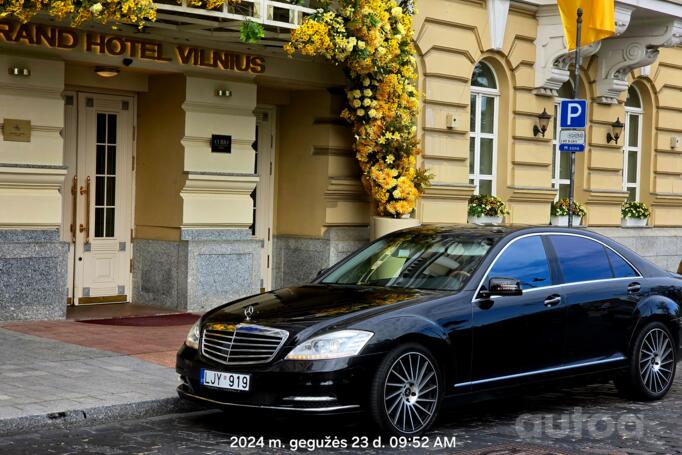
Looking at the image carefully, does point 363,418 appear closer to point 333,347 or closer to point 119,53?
point 333,347

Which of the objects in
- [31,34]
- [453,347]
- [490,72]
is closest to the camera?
[453,347]

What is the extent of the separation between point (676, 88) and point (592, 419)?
15.8 m

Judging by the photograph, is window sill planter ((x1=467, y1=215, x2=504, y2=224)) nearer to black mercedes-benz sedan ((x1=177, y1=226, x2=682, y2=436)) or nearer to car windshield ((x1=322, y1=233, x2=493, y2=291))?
black mercedes-benz sedan ((x1=177, y1=226, x2=682, y2=436))

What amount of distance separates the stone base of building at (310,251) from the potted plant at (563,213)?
16.1ft

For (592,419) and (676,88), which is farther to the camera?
(676,88)

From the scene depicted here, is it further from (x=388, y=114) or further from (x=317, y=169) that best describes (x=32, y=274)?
(x=388, y=114)

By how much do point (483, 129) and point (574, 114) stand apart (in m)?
4.01

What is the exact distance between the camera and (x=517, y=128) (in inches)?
757

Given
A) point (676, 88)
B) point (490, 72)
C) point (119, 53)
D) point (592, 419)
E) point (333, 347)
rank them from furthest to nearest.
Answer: point (676, 88) → point (490, 72) → point (119, 53) → point (592, 419) → point (333, 347)

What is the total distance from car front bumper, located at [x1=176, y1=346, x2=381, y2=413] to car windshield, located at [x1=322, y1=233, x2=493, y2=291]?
128cm

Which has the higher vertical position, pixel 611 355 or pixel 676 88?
pixel 676 88

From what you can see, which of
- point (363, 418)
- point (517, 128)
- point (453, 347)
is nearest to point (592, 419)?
point (453, 347)

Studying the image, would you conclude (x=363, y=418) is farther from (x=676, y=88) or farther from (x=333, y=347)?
(x=676, y=88)

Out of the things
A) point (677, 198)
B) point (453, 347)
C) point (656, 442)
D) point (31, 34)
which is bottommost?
point (656, 442)
